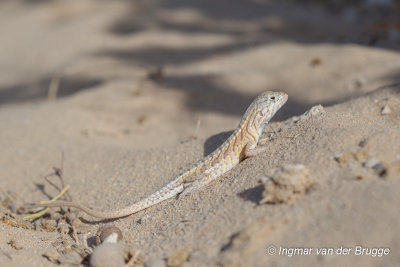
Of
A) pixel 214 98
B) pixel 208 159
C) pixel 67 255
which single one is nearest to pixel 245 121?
pixel 208 159

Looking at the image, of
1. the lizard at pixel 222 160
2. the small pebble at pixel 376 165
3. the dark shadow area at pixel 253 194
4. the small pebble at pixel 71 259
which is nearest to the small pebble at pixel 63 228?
the lizard at pixel 222 160

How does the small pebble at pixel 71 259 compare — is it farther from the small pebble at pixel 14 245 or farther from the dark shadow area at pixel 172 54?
the dark shadow area at pixel 172 54

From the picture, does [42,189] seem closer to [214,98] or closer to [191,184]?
[191,184]

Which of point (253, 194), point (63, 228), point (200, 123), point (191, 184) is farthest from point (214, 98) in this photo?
point (253, 194)

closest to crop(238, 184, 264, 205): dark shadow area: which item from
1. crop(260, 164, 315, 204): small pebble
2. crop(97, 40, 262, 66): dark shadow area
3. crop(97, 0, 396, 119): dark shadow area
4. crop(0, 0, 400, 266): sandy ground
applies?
crop(0, 0, 400, 266): sandy ground

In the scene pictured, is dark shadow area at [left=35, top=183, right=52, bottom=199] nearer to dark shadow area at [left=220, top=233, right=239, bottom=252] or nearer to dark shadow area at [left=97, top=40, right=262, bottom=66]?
dark shadow area at [left=220, top=233, right=239, bottom=252]
